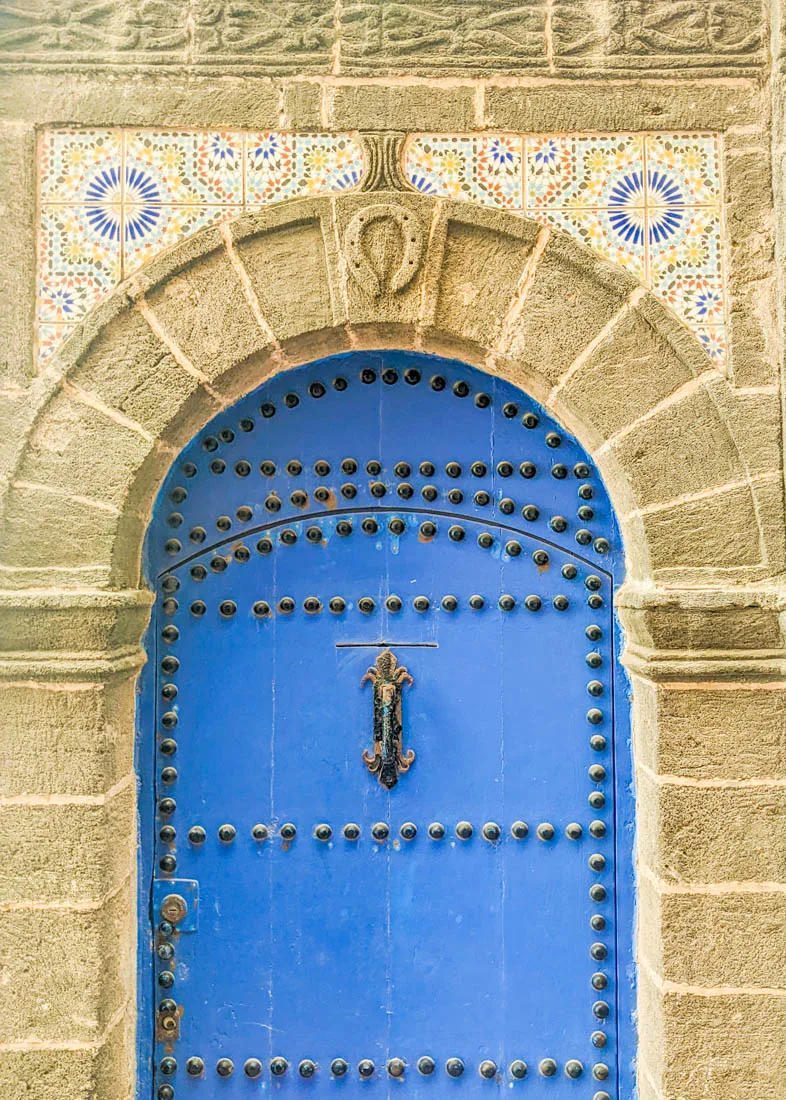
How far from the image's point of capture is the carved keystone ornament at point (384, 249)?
2.24 meters

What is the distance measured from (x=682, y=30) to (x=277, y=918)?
2.66 m

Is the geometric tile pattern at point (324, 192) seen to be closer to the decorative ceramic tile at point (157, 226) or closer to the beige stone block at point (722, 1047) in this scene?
the decorative ceramic tile at point (157, 226)

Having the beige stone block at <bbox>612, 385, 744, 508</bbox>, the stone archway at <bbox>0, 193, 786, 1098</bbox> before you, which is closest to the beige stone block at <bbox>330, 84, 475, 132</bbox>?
the stone archway at <bbox>0, 193, 786, 1098</bbox>

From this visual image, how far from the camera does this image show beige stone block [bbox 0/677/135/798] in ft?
7.11

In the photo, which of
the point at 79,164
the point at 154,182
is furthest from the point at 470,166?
the point at 79,164

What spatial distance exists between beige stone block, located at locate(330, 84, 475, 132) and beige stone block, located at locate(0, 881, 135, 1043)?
7.09 ft

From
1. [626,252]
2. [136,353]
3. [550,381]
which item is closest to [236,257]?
[136,353]

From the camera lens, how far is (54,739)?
2170mm

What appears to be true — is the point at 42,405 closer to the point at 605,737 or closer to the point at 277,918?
the point at 277,918

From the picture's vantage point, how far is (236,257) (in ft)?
7.41

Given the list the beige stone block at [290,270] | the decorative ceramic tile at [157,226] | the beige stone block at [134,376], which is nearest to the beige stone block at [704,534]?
the beige stone block at [290,270]

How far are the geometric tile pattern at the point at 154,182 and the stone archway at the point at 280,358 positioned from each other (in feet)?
0.27

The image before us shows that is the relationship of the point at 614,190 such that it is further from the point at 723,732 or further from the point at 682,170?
the point at 723,732

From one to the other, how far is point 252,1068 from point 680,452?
1984 millimetres
